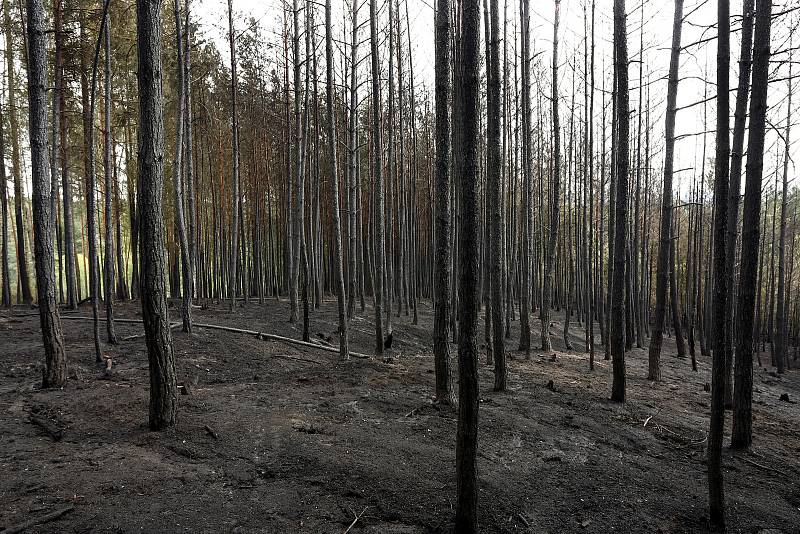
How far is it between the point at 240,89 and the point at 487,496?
14962mm

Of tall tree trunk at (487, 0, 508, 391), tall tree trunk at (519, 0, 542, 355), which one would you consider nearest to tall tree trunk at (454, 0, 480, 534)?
tall tree trunk at (487, 0, 508, 391)

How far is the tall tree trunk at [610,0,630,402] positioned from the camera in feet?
18.9

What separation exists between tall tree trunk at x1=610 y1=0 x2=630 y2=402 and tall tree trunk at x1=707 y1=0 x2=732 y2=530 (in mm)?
2515

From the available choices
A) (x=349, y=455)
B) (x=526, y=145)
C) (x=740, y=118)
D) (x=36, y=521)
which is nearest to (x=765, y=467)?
(x=740, y=118)

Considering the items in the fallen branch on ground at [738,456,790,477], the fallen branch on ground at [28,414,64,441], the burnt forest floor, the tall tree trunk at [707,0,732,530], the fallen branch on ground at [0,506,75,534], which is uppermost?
the tall tree trunk at [707,0,732,530]

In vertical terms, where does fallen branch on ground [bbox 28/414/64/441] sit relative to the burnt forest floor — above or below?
above

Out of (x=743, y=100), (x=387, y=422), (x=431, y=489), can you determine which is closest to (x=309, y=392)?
(x=387, y=422)

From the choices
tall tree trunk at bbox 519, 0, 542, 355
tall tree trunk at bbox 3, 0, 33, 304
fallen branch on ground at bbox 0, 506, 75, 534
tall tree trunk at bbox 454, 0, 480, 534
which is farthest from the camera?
tall tree trunk at bbox 3, 0, 33, 304

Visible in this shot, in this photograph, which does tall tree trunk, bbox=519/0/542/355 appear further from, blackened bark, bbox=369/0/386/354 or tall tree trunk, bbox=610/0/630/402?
tall tree trunk, bbox=610/0/630/402

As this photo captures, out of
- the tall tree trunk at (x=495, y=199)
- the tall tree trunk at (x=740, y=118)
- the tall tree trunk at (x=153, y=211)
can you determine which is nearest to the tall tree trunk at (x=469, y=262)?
the tall tree trunk at (x=740, y=118)

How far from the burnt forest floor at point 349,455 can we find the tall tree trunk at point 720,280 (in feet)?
1.03

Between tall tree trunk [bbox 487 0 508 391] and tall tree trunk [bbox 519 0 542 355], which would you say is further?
tall tree trunk [bbox 519 0 542 355]

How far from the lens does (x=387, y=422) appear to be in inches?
184

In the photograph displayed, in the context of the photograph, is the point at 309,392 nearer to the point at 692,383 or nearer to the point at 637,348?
the point at 692,383
